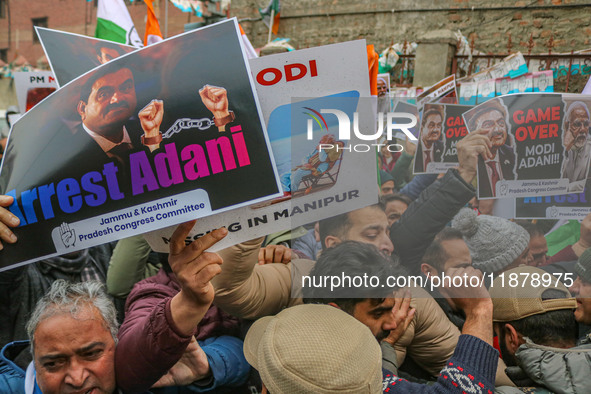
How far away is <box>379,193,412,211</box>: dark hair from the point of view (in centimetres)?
155

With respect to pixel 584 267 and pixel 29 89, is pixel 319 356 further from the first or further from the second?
pixel 29 89

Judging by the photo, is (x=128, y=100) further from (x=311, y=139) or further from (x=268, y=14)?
(x=268, y=14)

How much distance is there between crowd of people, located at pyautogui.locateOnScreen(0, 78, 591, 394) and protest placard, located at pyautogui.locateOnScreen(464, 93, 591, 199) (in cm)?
6

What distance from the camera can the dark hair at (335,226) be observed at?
1509mm

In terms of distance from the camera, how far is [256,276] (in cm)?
176

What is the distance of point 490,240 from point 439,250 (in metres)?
0.17

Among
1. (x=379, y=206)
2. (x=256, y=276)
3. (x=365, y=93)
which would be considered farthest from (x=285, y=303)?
(x=365, y=93)

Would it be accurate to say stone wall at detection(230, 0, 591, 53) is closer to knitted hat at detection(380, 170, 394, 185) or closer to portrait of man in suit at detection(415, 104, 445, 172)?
portrait of man in suit at detection(415, 104, 445, 172)

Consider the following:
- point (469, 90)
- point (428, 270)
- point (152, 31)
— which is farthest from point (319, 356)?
point (469, 90)

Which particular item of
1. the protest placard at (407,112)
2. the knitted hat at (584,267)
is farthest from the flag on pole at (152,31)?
the knitted hat at (584,267)

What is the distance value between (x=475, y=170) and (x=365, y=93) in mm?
504

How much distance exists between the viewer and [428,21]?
12188mm

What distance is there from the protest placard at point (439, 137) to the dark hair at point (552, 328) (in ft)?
1.91

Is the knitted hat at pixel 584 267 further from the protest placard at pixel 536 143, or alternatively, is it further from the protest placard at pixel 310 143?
the protest placard at pixel 310 143
